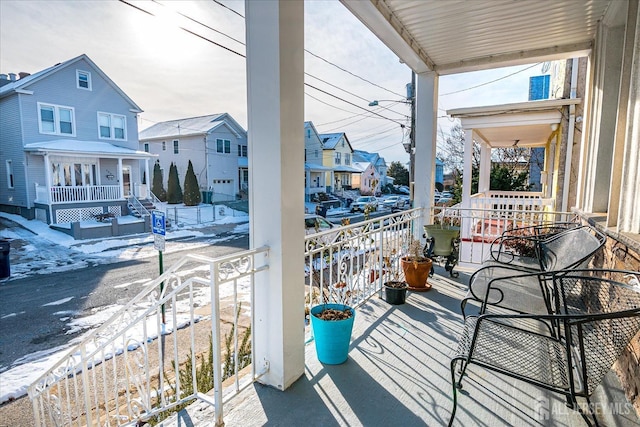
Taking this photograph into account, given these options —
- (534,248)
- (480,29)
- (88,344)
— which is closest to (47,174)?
(88,344)

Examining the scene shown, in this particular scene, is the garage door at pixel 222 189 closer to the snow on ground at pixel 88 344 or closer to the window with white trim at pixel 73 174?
the window with white trim at pixel 73 174

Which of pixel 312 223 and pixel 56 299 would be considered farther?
pixel 312 223

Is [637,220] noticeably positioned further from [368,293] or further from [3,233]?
[3,233]

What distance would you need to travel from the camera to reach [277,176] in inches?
71.6

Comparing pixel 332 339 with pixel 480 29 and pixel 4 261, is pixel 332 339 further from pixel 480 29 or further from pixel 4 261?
pixel 4 261

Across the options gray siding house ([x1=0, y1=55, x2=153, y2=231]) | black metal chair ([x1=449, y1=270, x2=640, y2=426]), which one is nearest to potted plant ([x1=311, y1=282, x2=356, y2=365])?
black metal chair ([x1=449, y1=270, x2=640, y2=426])

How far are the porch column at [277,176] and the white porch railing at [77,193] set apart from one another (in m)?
14.2

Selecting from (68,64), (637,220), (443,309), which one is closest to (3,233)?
(68,64)

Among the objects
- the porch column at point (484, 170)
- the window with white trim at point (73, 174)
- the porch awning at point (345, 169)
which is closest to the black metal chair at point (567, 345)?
the porch column at point (484, 170)

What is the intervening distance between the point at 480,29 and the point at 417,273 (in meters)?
2.56

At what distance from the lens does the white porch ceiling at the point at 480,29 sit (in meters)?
2.85

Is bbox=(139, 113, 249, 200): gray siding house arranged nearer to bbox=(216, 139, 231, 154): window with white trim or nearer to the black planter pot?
bbox=(216, 139, 231, 154): window with white trim

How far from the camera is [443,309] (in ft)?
10.4

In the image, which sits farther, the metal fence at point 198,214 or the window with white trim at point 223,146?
the window with white trim at point 223,146
